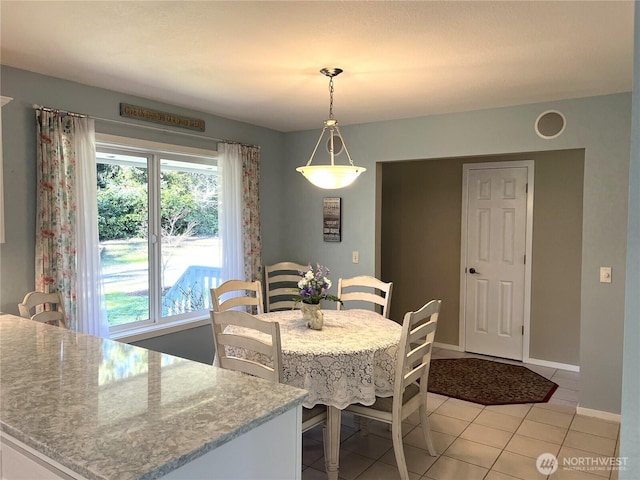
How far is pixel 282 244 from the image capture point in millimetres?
5000

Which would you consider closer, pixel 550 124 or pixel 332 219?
pixel 550 124

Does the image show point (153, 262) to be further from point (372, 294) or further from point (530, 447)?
point (530, 447)

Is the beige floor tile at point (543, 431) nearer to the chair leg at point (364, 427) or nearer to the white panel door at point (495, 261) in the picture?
the chair leg at point (364, 427)

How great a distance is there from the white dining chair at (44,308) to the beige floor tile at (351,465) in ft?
6.03

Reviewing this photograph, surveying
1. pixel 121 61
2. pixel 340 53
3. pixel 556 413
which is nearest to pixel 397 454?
pixel 556 413

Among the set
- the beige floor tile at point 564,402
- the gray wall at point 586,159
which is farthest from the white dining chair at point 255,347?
the beige floor tile at point 564,402

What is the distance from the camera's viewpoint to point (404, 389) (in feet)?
8.48

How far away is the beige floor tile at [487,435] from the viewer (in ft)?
10.0

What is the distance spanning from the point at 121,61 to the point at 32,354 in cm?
175

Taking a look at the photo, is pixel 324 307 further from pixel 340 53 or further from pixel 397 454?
pixel 340 53

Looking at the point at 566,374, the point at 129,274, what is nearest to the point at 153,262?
the point at 129,274

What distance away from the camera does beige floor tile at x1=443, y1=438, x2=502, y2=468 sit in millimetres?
2812

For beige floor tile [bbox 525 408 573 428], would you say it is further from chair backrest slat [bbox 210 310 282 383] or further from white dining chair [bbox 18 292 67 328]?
white dining chair [bbox 18 292 67 328]

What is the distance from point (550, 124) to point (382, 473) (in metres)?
2.79
